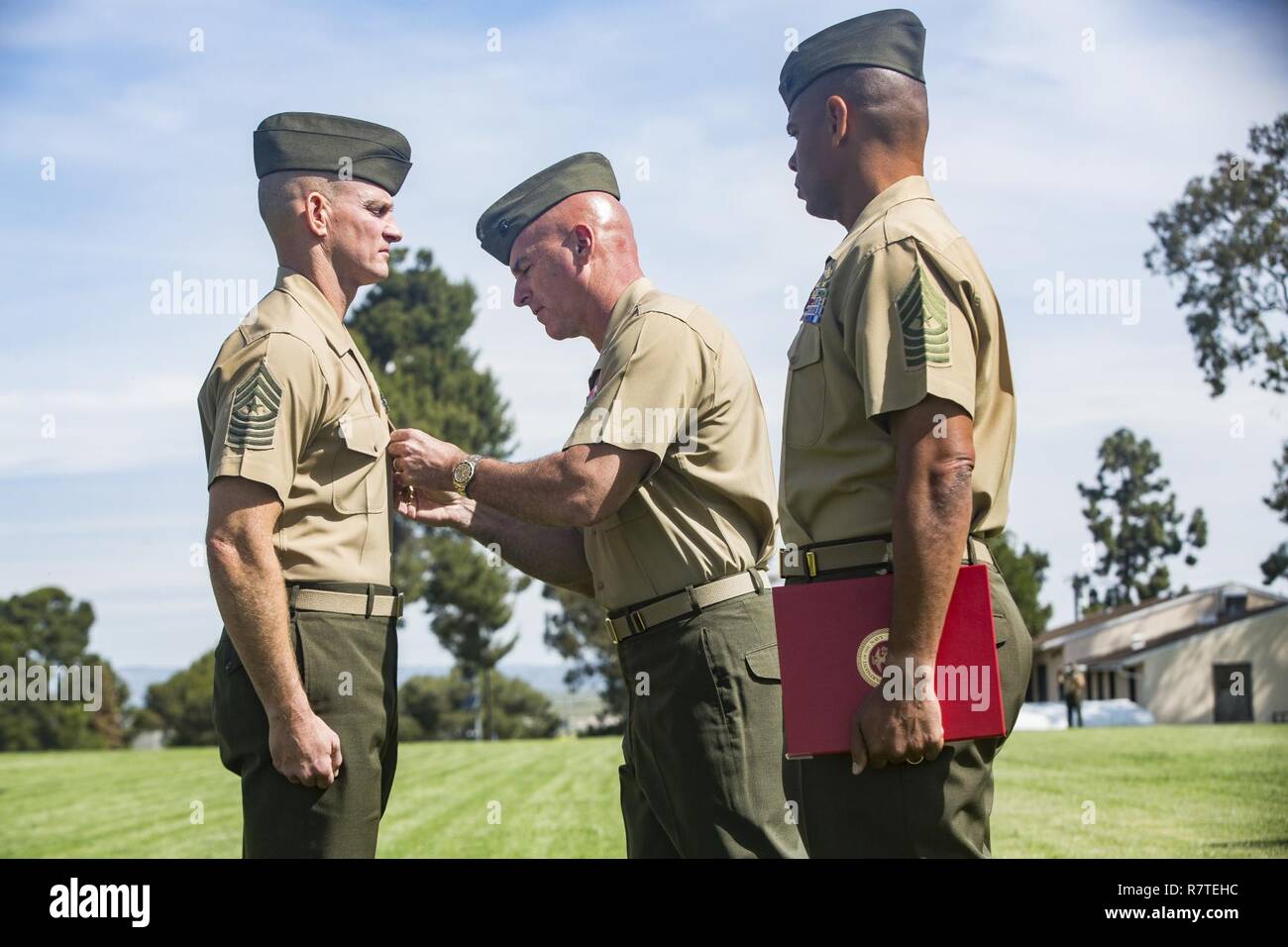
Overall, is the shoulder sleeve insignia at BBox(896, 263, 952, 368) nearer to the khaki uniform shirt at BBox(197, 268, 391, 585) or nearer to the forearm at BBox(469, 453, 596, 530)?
the forearm at BBox(469, 453, 596, 530)

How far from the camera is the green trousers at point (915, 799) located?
3.29 m

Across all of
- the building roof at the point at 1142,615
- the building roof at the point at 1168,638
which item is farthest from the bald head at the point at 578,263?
the building roof at the point at 1142,615

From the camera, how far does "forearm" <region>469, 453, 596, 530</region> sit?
13.2ft

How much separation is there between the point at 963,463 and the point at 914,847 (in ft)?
3.06

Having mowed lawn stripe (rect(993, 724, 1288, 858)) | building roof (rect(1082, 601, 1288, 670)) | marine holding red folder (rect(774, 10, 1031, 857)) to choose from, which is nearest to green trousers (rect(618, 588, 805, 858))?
marine holding red folder (rect(774, 10, 1031, 857))

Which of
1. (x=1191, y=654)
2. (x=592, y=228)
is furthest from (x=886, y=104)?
(x=1191, y=654)

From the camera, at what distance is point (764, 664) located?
4.18 metres

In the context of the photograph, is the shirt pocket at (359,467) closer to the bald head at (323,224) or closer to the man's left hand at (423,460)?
the man's left hand at (423,460)

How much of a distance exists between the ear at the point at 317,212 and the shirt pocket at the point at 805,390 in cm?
168

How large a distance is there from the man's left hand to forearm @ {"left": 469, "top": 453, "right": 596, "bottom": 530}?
0.19 m
